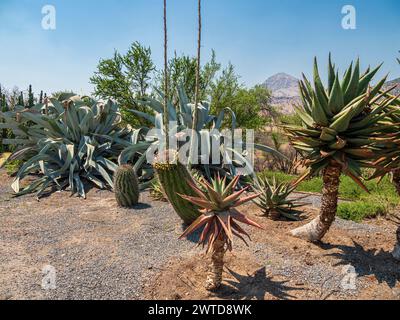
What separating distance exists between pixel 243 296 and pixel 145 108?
33.1 feet

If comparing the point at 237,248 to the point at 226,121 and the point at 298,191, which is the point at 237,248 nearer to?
the point at 298,191

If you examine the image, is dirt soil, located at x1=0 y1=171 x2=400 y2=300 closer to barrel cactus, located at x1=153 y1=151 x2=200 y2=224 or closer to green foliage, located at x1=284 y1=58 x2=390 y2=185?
barrel cactus, located at x1=153 y1=151 x2=200 y2=224

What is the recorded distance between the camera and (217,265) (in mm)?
2902

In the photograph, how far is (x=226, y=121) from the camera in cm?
1231

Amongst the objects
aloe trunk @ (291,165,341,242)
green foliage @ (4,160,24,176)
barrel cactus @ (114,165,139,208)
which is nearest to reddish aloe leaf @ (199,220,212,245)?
aloe trunk @ (291,165,341,242)

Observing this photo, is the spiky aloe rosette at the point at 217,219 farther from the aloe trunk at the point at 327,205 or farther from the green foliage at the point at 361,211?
the green foliage at the point at 361,211

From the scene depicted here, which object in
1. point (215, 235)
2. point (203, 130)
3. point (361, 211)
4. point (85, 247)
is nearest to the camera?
point (215, 235)

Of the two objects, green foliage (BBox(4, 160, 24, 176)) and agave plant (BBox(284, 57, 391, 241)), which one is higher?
agave plant (BBox(284, 57, 391, 241))

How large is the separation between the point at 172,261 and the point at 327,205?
6.15 feet

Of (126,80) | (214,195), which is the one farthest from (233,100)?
(214,195)

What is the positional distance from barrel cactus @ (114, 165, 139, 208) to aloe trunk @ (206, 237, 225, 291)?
10.5ft

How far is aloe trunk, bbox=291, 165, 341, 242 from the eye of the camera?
3.37 m

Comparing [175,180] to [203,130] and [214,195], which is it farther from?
[203,130]

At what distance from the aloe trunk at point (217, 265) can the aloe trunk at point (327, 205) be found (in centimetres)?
140
